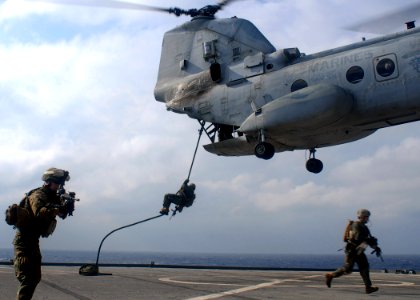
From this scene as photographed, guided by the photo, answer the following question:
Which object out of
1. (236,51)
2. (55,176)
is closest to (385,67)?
(236,51)

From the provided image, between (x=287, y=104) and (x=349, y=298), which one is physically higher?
(x=287, y=104)

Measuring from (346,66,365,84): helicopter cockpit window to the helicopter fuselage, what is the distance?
3 cm

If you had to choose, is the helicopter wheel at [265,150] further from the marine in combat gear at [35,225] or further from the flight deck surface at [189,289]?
the marine in combat gear at [35,225]

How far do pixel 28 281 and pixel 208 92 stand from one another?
1368 cm

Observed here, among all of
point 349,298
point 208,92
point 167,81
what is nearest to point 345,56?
point 208,92

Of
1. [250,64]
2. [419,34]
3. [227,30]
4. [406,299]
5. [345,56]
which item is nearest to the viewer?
[406,299]

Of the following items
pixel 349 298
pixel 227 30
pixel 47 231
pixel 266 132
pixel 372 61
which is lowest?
pixel 349 298

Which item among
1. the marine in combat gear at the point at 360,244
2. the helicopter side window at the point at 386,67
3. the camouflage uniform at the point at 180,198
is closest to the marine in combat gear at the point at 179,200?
the camouflage uniform at the point at 180,198

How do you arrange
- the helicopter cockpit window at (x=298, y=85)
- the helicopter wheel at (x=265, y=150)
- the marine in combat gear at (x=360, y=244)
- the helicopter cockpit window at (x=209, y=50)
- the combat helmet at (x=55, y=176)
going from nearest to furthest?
the combat helmet at (x=55, y=176) < the marine in combat gear at (x=360, y=244) < the helicopter cockpit window at (x=298, y=85) < the helicopter wheel at (x=265, y=150) < the helicopter cockpit window at (x=209, y=50)

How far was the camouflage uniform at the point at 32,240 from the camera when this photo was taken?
5.83 meters

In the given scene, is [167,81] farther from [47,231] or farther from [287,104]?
[47,231]

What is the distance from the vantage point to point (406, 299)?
8352 mm

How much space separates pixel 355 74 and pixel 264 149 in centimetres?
372

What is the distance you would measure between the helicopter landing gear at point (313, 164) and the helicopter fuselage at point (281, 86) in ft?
2.76
